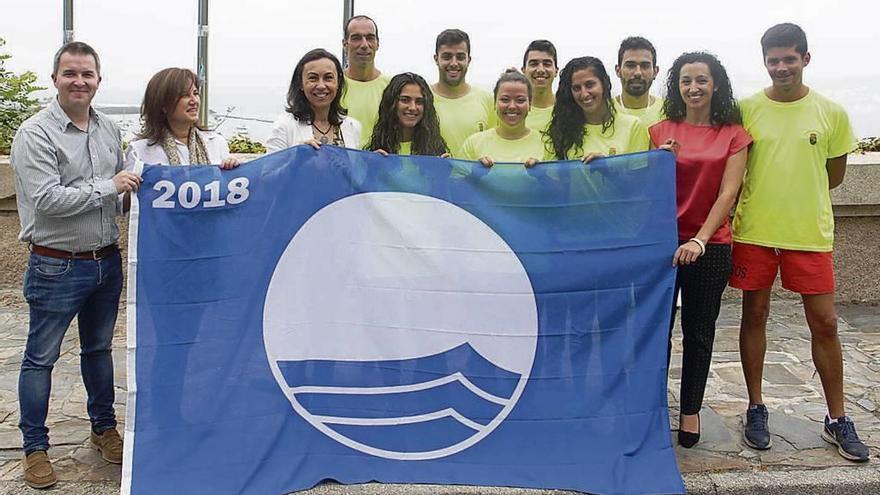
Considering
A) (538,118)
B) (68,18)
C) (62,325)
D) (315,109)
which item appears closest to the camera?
→ (62,325)

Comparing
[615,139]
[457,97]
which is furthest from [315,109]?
[615,139]

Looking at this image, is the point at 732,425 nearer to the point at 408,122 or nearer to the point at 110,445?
the point at 408,122

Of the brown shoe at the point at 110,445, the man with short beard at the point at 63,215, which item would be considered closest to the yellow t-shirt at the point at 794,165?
the man with short beard at the point at 63,215

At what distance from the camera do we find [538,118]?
467 centimetres

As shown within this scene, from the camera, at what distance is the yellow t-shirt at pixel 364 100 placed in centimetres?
471

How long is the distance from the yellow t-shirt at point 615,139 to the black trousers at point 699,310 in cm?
57

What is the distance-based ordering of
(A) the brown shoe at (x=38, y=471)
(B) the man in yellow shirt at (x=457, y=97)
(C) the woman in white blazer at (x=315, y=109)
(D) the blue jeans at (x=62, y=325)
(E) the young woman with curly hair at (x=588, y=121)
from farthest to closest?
(B) the man in yellow shirt at (x=457, y=97)
(C) the woman in white blazer at (x=315, y=109)
(E) the young woman with curly hair at (x=588, y=121)
(A) the brown shoe at (x=38, y=471)
(D) the blue jeans at (x=62, y=325)

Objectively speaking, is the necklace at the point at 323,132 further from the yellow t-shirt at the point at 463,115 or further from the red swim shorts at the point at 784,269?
the red swim shorts at the point at 784,269

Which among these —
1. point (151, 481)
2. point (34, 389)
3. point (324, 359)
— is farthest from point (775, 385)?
point (34, 389)

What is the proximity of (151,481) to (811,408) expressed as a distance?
334 centimetres

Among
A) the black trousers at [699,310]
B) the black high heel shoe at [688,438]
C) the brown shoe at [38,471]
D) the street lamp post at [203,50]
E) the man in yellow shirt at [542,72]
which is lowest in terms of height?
the brown shoe at [38,471]

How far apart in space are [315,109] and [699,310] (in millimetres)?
2038

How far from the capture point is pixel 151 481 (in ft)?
11.4

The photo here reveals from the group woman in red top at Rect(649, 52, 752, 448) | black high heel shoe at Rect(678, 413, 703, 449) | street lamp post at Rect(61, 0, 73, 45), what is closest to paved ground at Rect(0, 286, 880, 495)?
black high heel shoe at Rect(678, 413, 703, 449)
